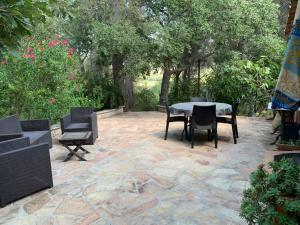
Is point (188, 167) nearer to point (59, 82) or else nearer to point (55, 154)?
point (55, 154)

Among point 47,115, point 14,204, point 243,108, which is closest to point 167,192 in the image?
point 14,204

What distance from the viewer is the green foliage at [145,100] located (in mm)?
12724

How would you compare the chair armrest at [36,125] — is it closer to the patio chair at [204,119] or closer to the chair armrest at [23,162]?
the chair armrest at [23,162]

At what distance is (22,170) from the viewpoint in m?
3.72

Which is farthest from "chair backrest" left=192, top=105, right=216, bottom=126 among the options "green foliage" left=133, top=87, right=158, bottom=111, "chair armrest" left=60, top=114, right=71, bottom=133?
"green foliage" left=133, top=87, right=158, bottom=111

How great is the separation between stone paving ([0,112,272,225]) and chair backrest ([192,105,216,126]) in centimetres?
53

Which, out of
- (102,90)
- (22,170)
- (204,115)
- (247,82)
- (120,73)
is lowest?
(22,170)

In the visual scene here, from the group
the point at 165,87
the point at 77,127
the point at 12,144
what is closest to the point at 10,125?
the point at 77,127

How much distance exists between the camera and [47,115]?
7.33 metres

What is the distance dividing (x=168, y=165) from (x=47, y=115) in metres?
3.73

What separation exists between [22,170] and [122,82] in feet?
26.9

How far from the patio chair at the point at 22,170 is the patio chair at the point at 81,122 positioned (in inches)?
83.8

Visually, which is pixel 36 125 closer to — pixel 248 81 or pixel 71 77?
pixel 71 77

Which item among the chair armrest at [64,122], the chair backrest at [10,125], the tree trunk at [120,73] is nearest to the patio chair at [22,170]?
the chair backrest at [10,125]
